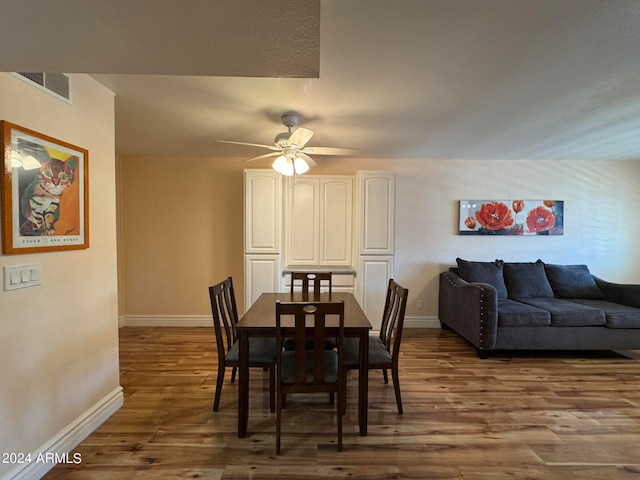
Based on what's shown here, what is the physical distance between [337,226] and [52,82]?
3091 millimetres

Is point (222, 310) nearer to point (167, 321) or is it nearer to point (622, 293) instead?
point (167, 321)

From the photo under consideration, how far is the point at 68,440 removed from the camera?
5.88 feet

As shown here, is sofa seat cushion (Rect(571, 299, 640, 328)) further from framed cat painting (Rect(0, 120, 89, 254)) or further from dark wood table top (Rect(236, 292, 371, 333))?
framed cat painting (Rect(0, 120, 89, 254))

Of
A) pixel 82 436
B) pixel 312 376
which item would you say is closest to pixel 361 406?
pixel 312 376

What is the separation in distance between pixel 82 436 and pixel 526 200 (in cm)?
526

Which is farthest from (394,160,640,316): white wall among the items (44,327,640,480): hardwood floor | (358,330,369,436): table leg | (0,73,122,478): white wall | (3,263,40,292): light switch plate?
(3,263,40,292): light switch plate

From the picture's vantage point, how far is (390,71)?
73.4 inches

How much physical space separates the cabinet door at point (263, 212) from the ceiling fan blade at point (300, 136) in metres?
1.41

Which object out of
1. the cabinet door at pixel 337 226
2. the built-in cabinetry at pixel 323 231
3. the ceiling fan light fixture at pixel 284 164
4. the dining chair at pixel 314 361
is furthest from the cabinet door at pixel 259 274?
the dining chair at pixel 314 361

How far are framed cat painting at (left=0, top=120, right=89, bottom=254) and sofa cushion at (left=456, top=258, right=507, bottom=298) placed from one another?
3.91 meters

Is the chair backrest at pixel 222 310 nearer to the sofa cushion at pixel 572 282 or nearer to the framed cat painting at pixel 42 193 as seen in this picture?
the framed cat painting at pixel 42 193

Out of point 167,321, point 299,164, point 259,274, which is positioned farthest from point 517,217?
point 167,321

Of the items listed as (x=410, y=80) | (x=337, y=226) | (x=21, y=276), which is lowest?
(x=21, y=276)

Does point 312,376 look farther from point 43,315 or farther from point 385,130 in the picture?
point 385,130
